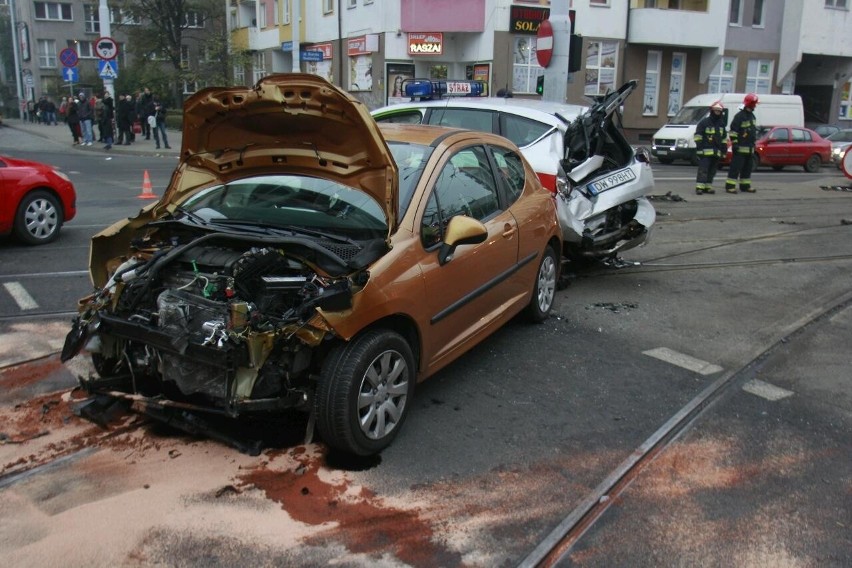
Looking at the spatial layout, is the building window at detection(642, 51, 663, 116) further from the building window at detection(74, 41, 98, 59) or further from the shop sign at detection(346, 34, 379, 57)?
the building window at detection(74, 41, 98, 59)

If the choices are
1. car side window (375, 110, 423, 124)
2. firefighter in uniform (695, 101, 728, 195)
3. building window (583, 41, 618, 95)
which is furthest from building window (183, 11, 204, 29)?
car side window (375, 110, 423, 124)

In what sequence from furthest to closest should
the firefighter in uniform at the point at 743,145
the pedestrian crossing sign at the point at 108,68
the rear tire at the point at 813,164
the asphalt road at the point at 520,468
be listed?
the rear tire at the point at 813,164
the pedestrian crossing sign at the point at 108,68
the firefighter in uniform at the point at 743,145
the asphalt road at the point at 520,468

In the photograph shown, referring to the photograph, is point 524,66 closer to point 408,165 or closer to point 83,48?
point 408,165

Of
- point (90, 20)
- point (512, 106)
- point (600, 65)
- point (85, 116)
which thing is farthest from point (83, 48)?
point (512, 106)

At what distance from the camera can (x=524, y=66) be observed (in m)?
30.5

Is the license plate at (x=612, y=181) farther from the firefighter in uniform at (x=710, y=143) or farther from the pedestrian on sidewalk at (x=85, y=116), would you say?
the pedestrian on sidewalk at (x=85, y=116)

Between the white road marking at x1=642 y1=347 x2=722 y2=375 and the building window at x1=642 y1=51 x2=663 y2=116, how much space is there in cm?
2965

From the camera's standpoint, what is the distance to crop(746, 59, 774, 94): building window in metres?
35.5

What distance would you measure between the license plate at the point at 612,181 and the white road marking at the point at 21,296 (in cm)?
542

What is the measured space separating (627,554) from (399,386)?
4.86 feet

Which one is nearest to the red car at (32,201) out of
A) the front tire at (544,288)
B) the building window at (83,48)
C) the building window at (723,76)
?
the front tire at (544,288)

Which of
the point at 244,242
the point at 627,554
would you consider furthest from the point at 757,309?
the point at 244,242

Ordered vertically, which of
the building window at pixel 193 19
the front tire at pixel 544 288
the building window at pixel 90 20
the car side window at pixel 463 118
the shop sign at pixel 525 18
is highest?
the building window at pixel 90 20

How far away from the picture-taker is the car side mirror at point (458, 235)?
432 cm
